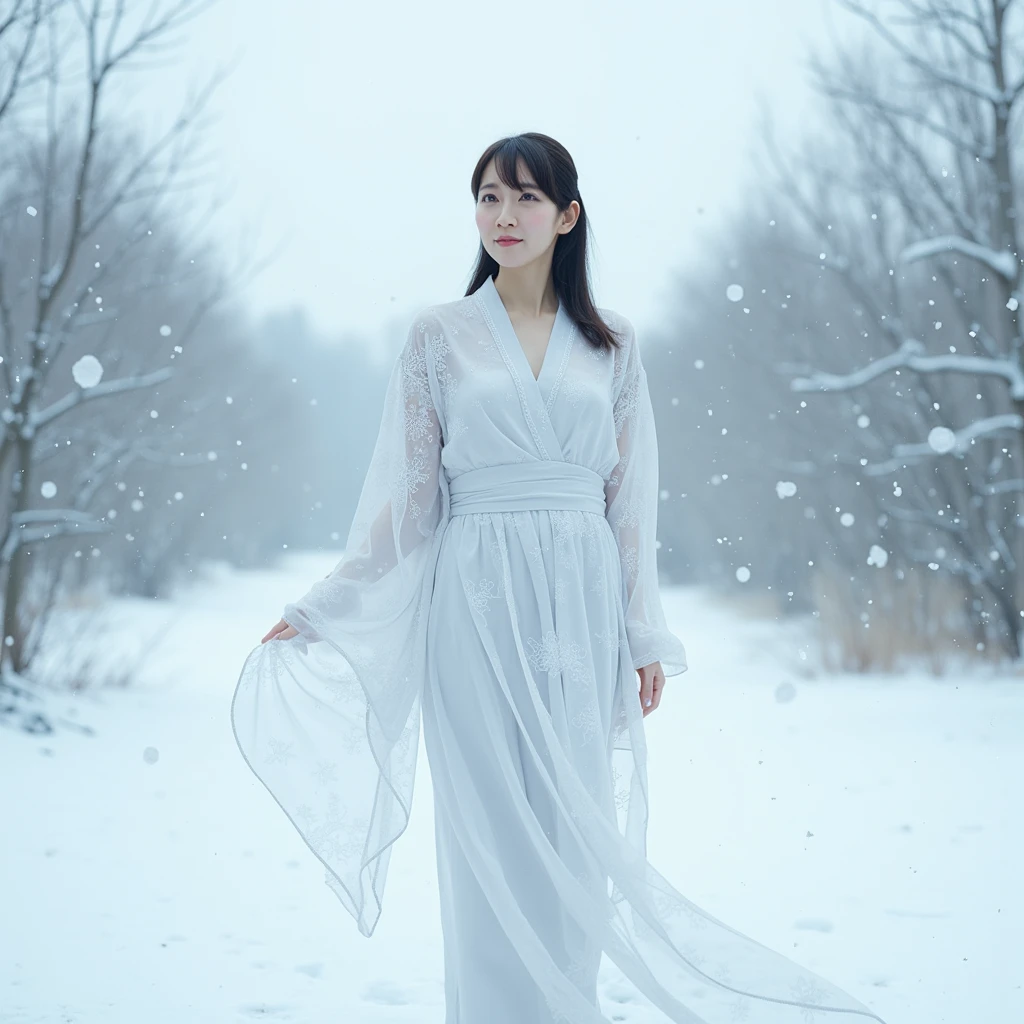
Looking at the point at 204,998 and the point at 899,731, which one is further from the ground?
the point at 899,731

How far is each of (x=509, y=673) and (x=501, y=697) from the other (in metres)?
0.03

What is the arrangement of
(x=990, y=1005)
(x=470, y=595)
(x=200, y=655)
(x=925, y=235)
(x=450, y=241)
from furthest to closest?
(x=200, y=655), (x=925, y=235), (x=450, y=241), (x=990, y=1005), (x=470, y=595)

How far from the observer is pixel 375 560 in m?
1.46

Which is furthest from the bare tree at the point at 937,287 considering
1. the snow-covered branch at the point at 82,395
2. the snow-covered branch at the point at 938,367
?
the snow-covered branch at the point at 82,395

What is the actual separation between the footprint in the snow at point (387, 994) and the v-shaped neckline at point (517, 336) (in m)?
1.11

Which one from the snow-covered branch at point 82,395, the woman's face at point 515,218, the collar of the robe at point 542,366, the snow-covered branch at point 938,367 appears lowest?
the collar of the robe at point 542,366

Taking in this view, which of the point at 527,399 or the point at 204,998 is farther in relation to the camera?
the point at 204,998

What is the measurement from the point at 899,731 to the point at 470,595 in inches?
113

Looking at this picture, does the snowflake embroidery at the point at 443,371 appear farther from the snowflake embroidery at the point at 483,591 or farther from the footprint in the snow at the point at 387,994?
the footprint in the snow at the point at 387,994

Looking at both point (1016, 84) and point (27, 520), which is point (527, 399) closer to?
point (27, 520)

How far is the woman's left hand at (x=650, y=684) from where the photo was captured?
148cm

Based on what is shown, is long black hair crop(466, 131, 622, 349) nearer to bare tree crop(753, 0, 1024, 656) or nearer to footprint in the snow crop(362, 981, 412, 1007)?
footprint in the snow crop(362, 981, 412, 1007)

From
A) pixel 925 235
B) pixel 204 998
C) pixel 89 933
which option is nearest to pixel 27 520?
pixel 89 933

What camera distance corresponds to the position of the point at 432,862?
2.80 metres
